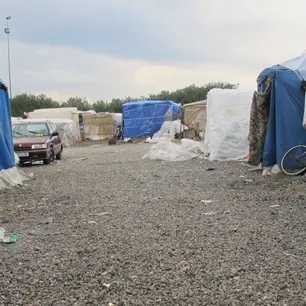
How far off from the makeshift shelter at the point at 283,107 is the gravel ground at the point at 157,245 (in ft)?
5.66

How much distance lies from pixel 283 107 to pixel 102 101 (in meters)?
52.2

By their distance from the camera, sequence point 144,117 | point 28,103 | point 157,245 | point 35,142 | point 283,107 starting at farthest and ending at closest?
point 28,103
point 144,117
point 35,142
point 283,107
point 157,245

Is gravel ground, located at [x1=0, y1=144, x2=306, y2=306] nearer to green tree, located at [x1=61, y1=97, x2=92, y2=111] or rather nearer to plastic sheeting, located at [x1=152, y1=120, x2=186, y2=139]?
plastic sheeting, located at [x1=152, y1=120, x2=186, y2=139]

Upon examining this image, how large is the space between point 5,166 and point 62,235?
5.65 m

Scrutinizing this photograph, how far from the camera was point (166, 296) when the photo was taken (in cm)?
377

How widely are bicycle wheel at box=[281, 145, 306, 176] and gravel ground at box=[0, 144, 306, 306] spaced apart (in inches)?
42.8

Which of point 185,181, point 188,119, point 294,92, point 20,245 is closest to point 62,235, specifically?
point 20,245

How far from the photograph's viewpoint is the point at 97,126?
38875 millimetres

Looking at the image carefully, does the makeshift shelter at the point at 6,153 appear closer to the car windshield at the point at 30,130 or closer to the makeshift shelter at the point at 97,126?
the car windshield at the point at 30,130

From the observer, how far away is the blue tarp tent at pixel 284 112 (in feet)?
36.6

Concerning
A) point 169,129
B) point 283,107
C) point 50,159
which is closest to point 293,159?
point 283,107

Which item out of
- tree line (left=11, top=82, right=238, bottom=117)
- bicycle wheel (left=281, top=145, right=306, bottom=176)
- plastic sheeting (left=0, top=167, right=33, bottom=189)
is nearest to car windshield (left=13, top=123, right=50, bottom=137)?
plastic sheeting (left=0, top=167, right=33, bottom=189)

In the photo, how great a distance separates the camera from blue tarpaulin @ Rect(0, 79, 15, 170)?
11000 mm

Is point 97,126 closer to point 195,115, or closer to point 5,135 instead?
point 195,115
